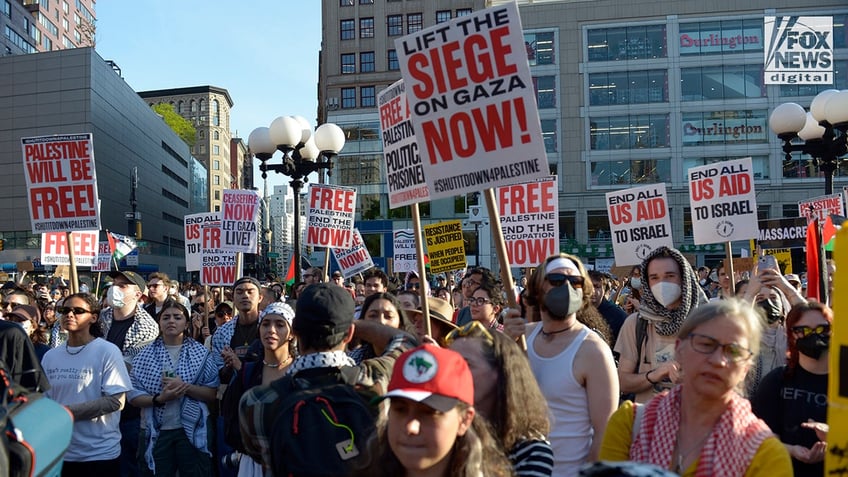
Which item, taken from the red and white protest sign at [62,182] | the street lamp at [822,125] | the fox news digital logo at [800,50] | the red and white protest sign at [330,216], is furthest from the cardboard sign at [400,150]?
the street lamp at [822,125]

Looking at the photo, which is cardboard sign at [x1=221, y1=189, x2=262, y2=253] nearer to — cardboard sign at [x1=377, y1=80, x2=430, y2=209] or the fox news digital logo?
cardboard sign at [x1=377, y1=80, x2=430, y2=209]

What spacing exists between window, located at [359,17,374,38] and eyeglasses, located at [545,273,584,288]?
56.5m

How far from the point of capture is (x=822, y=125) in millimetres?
11500

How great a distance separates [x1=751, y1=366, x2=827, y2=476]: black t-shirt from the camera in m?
3.59

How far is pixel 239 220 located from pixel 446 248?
147 inches

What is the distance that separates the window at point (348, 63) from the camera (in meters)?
58.1

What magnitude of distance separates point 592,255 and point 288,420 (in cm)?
4540

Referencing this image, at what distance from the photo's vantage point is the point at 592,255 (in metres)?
46.7

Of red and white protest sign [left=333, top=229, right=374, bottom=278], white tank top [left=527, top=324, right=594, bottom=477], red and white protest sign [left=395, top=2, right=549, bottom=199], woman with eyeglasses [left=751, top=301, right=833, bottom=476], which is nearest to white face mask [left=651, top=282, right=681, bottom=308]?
woman with eyeglasses [left=751, top=301, right=833, bottom=476]

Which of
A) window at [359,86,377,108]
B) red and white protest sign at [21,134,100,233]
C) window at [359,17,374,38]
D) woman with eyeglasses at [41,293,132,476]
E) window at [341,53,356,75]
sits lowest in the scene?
woman with eyeglasses at [41,293,132,476]

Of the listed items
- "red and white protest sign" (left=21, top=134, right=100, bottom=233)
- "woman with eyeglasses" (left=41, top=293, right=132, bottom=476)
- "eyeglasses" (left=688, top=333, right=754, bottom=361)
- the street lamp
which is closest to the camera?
"eyeglasses" (left=688, top=333, right=754, bottom=361)

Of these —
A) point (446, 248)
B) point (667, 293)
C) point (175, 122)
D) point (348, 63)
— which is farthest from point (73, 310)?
point (175, 122)

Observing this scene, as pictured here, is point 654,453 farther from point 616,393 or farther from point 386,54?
point 386,54

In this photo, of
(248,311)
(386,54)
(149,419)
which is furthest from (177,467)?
(386,54)
